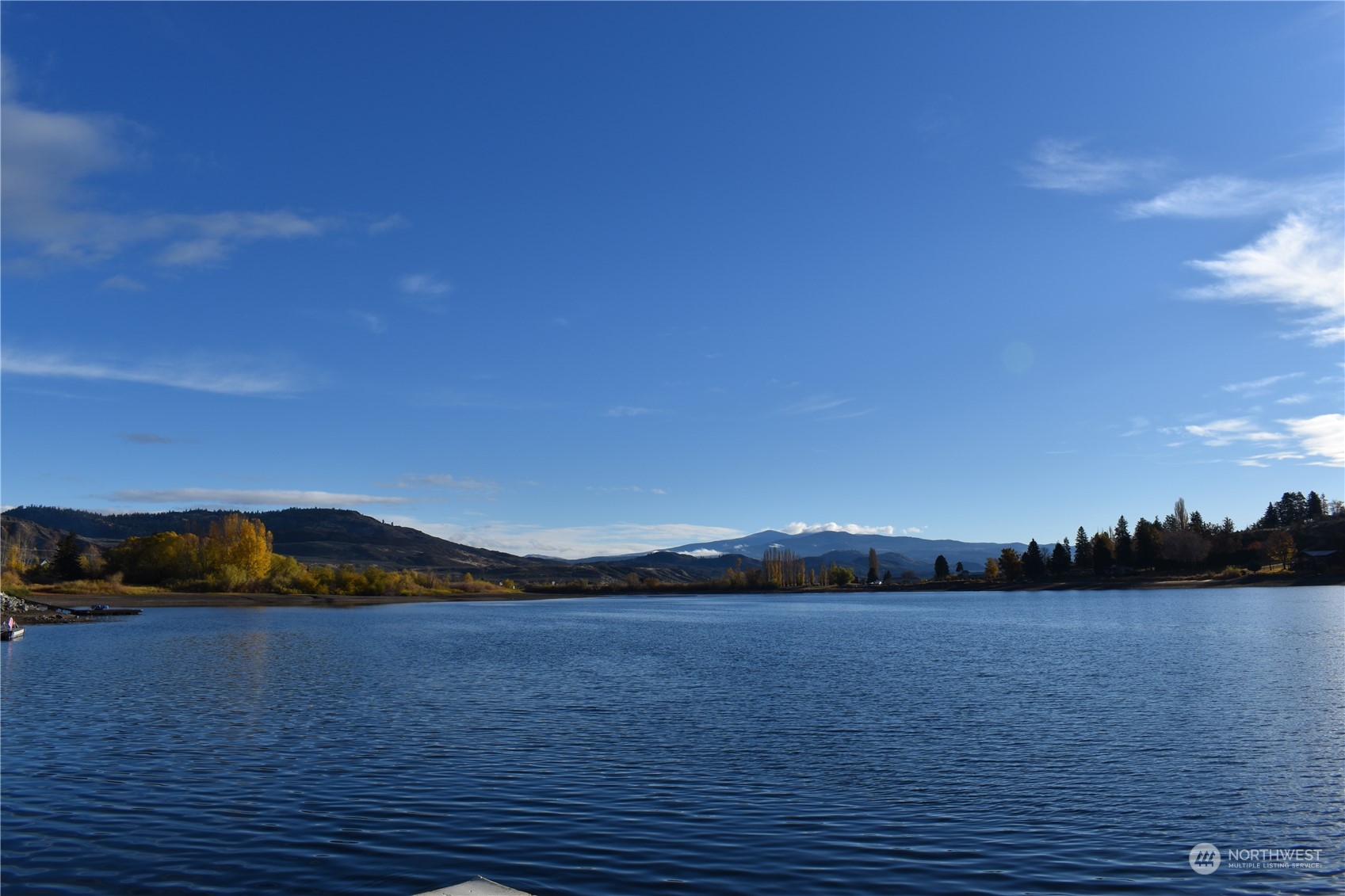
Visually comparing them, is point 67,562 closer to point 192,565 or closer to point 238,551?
point 192,565

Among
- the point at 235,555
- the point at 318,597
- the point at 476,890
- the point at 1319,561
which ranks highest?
the point at 1319,561

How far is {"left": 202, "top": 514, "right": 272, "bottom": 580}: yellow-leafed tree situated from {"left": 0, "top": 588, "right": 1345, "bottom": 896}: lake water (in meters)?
102

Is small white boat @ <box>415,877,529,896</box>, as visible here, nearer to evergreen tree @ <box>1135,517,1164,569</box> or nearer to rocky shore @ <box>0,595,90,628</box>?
rocky shore @ <box>0,595,90,628</box>

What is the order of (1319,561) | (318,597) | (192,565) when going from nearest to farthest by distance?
(192,565) < (318,597) < (1319,561)

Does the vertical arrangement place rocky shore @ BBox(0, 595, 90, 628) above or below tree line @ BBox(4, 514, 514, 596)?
below

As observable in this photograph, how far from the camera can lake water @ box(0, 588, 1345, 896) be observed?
47.4 ft

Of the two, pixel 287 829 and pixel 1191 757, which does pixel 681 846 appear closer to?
pixel 287 829

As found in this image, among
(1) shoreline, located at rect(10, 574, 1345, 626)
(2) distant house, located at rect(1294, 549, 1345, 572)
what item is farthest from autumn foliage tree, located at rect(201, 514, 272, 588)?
(2) distant house, located at rect(1294, 549, 1345, 572)

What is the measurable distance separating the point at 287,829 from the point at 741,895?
902cm

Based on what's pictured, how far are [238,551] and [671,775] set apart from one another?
467 feet

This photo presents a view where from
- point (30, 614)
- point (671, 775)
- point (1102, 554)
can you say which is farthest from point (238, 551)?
point (1102, 554)

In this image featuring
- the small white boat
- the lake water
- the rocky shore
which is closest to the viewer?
the small white boat

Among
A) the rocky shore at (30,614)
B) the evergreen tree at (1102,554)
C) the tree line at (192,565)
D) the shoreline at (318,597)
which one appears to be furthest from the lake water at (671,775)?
the evergreen tree at (1102,554)

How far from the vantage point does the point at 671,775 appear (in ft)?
68.8
